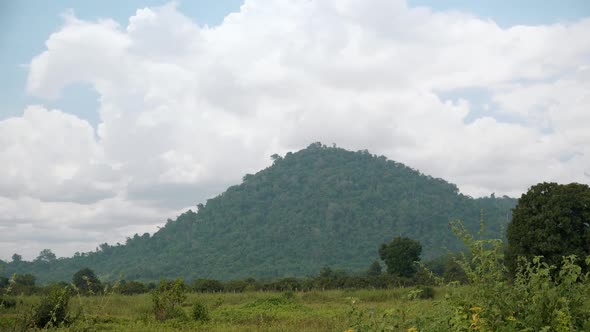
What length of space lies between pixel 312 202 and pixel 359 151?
38.8m

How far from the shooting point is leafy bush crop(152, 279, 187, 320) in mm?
16062

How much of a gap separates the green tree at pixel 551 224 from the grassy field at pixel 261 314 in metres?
6.89

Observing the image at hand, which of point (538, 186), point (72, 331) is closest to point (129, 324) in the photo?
point (72, 331)

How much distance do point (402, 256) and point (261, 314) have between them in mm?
33065

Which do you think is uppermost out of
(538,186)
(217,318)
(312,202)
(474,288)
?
(312,202)

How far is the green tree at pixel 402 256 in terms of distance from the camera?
158 feet

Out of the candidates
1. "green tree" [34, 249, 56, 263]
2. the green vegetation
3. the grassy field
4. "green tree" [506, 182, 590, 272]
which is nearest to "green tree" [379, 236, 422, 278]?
the green vegetation

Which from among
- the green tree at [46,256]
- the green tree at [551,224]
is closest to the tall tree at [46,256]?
the green tree at [46,256]

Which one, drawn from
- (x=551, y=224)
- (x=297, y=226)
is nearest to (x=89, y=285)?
(x=551, y=224)

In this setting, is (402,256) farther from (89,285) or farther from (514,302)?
(514,302)

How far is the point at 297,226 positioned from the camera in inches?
4432

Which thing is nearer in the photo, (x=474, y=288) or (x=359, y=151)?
(x=474, y=288)

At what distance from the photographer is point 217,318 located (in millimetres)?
17156

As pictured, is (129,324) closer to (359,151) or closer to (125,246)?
(125,246)
